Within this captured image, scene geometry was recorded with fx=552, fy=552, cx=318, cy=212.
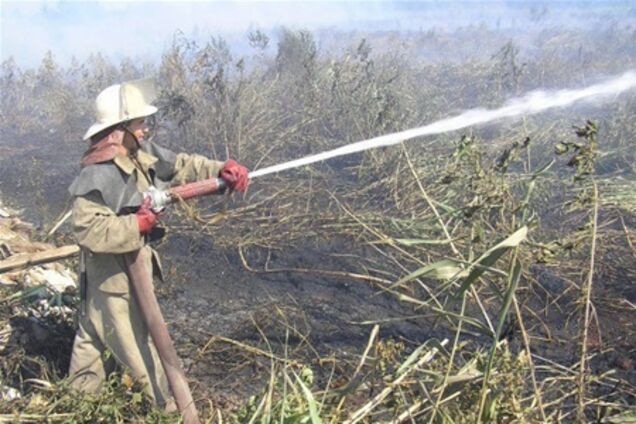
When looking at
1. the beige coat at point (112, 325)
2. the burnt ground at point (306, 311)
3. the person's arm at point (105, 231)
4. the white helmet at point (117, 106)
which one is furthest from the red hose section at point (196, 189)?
the burnt ground at point (306, 311)

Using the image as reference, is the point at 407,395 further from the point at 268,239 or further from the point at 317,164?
the point at 317,164

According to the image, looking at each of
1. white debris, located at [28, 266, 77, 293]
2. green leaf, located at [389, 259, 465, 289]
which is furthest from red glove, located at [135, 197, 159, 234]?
white debris, located at [28, 266, 77, 293]

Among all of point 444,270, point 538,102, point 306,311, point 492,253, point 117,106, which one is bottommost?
point 306,311

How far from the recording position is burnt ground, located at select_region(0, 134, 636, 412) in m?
3.54

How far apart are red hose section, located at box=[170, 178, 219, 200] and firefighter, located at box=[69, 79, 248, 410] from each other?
85 mm

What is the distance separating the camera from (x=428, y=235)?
4820mm

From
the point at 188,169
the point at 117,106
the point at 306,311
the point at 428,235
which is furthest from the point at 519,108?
the point at 117,106

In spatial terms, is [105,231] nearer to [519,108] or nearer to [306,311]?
[306,311]

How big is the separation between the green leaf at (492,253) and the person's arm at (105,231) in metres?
1.53

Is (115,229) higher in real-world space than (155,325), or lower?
higher

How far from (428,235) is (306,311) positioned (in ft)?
4.47

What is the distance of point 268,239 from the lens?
17.1 ft

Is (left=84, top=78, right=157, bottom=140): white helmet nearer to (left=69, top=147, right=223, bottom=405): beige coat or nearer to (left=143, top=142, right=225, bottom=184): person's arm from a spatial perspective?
(left=69, top=147, right=223, bottom=405): beige coat

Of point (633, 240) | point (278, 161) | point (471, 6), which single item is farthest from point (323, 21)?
point (633, 240)
